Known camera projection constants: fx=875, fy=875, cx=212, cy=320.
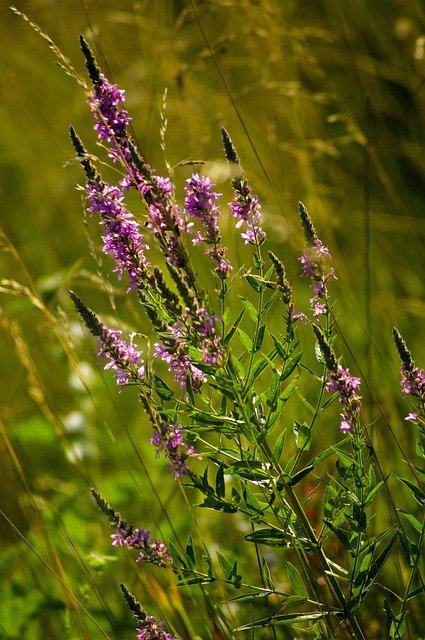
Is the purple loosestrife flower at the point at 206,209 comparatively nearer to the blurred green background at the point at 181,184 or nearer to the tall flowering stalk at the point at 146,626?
the blurred green background at the point at 181,184

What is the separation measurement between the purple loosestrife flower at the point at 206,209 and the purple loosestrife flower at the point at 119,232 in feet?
0.32

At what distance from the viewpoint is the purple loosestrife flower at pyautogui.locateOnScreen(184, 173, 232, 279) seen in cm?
144

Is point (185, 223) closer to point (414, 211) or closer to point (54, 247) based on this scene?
point (414, 211)

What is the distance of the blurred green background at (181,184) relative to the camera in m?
2.27

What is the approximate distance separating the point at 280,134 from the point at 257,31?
1852 mm

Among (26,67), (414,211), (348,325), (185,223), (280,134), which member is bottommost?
(185,223)

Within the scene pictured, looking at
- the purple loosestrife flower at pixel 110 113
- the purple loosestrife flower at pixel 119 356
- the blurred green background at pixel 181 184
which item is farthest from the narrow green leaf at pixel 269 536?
the purple loosestrife flower at pixel 110 113

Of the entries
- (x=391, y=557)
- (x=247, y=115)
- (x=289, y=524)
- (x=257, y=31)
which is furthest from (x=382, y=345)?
(x=247, y=115)

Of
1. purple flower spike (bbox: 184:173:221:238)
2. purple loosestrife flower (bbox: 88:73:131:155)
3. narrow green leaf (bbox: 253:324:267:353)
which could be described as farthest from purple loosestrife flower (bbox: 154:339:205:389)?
purple loosestrife flower (bbox: 88:73:131:155)

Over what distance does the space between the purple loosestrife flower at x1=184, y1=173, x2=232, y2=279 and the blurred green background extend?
415 millimetres

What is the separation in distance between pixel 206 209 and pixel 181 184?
10.2 ft

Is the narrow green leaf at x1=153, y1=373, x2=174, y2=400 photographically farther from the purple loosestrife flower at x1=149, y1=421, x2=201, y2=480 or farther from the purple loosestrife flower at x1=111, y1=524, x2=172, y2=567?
the purple loosestrife flower at x1=111, y1=524, x2=172, y2=567

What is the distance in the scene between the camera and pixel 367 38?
454cm

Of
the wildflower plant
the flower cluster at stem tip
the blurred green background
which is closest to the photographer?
the wildflower plant
